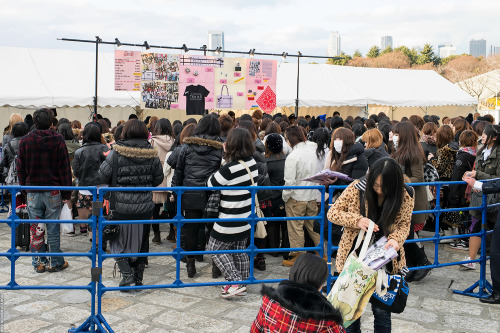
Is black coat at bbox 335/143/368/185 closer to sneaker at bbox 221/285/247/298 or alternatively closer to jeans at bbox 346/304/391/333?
sneaker at bbox 221/285/247/298

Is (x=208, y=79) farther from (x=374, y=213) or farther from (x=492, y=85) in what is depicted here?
(x=492, y=85)

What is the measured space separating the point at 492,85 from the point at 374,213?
40.4 m

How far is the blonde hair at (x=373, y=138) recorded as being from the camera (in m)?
6.41

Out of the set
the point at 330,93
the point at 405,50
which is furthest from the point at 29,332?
the point at 405,50

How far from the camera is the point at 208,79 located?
1236 cm

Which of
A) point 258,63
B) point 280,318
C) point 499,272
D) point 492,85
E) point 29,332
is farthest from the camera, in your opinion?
point 492,85

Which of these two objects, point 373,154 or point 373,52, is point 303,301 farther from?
point 373,52

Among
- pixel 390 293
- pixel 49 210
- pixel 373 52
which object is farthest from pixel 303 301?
pixel 373 52

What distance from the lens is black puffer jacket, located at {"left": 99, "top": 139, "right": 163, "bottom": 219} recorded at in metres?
5.38

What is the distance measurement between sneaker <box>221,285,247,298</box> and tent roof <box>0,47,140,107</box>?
11.2 m

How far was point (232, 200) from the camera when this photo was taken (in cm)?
536

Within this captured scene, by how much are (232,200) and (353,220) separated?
1.97m

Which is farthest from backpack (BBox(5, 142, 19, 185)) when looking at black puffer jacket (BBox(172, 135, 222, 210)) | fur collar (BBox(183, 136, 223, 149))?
fur collar (BBox(183, 136, 223, 149))

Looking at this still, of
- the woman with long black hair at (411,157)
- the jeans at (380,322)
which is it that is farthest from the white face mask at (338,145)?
the jeans at (380,322)
